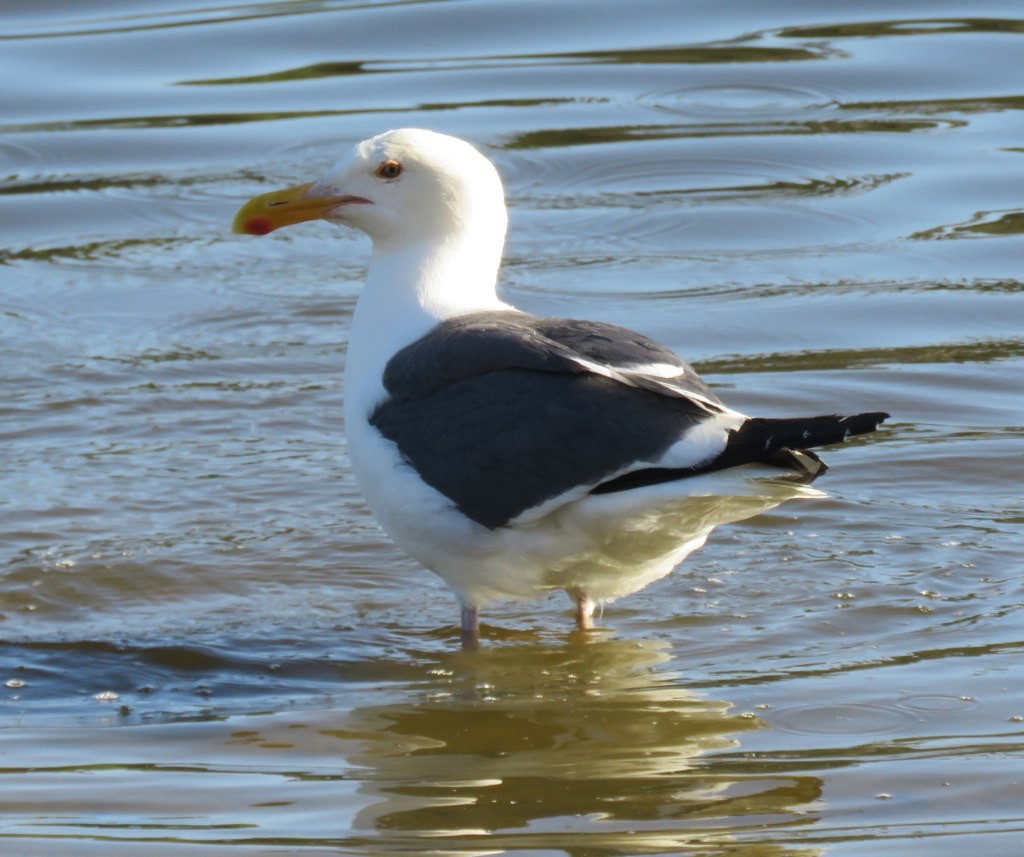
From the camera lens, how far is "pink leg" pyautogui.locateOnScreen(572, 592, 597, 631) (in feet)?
18.1

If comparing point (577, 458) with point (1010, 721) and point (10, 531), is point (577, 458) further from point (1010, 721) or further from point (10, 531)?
point (10, 531)

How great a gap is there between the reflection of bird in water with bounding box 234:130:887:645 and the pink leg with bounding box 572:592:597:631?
1cm

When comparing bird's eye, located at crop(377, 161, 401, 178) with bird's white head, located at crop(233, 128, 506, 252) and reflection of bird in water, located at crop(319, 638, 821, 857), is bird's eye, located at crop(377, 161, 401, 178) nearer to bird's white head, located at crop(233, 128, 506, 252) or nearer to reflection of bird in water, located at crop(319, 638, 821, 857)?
bird's white head, located at crop(233, 128, 506, 252)

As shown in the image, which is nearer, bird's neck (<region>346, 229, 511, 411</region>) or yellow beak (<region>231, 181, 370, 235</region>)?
bird's neck (<region>346, 229, 511, 411</region>)

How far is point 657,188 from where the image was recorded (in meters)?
10.7

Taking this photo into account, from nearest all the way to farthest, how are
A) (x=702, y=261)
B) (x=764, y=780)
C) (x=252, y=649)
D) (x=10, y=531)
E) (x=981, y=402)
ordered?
(x=764, y=780) → (x=252, y=649) → (x=10, y=531) → (x=981, y=402) → (x=702, y=261)

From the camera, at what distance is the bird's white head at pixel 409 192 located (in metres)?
5.70

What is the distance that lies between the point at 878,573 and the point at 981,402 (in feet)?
5.93

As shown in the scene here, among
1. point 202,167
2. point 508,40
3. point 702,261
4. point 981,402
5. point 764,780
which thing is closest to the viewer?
point 764,780

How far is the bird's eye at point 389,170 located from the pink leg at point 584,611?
142 cm

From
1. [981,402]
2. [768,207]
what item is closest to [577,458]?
[981,402]

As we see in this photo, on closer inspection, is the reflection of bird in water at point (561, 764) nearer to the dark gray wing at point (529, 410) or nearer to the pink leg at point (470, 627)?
the pink leg at point (470, 627)

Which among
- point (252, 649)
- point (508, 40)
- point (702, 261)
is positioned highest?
point (508, 40)

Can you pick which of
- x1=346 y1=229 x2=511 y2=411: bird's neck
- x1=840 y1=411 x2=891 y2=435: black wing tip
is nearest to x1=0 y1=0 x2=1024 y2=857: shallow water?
x1=840 y1=411 x2=891 y2=435: black wing tip
